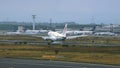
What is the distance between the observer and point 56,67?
41.8 m

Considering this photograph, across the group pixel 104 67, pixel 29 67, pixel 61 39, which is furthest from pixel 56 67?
pixel 61 39

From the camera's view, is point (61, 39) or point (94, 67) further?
point (61, 39)

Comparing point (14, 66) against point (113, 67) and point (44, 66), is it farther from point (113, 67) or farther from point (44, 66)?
point (113, 67)

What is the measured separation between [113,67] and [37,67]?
9.87 meters

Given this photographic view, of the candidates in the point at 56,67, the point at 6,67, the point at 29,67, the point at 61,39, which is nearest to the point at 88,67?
the point at 56,67

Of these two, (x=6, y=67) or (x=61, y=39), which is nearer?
(x=6, y=67)

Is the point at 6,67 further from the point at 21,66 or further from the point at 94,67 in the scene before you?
the point at 94,67

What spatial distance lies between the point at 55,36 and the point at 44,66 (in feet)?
316

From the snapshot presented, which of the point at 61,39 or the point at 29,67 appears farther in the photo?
the point at 61,39

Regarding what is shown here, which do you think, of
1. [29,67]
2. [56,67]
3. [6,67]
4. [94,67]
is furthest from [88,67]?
[6,67]

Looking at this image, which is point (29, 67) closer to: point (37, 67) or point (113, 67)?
point (37, 67)

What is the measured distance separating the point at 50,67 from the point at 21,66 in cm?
425

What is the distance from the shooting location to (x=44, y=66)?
43.3 meters

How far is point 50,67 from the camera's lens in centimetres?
4191
